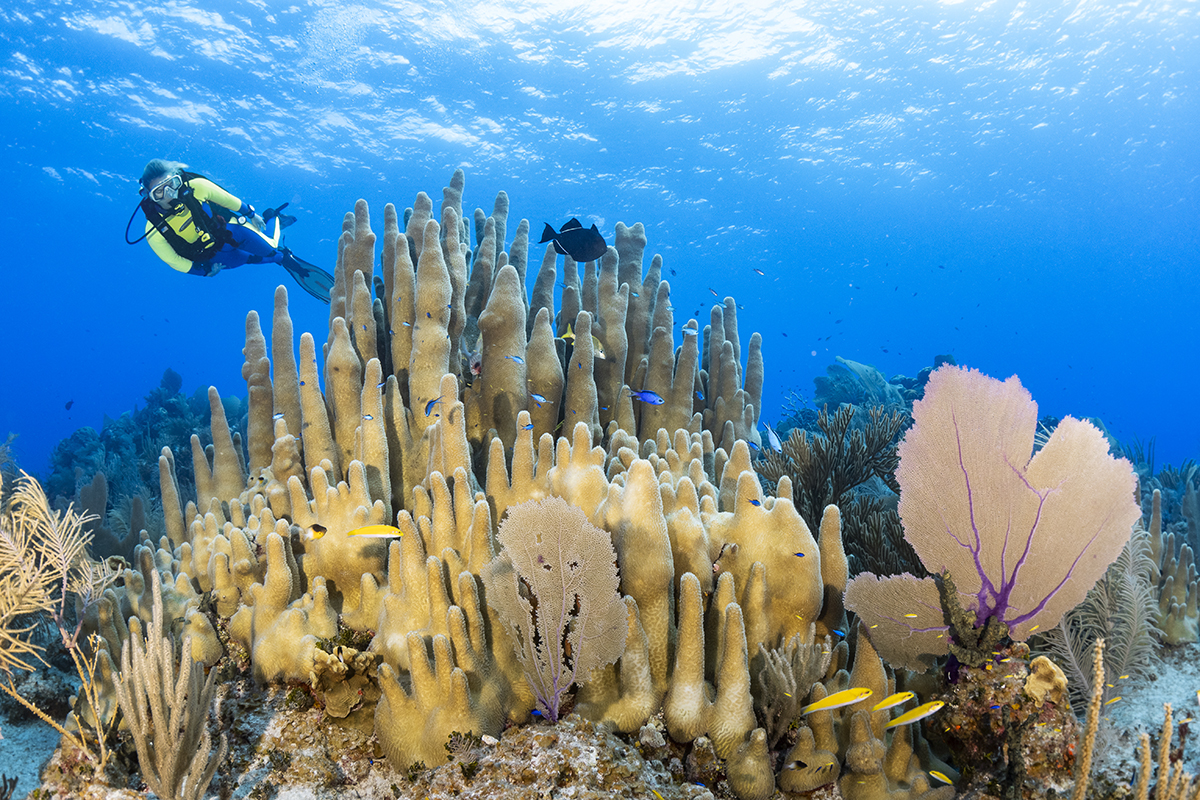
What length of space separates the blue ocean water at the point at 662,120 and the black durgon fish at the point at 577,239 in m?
9.89

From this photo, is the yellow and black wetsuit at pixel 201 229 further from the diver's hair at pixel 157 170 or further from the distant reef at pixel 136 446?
the distant reef at pixel 136 446

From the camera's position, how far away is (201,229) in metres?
4.71

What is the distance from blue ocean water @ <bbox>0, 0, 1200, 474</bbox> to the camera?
24.0m

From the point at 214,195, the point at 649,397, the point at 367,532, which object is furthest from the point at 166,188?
the point at 649,397

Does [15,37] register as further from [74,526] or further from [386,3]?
[74,526]

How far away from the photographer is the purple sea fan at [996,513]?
226cm

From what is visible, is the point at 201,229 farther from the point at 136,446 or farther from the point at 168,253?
the point at 136,446

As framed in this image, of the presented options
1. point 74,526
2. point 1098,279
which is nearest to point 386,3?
point 74,526

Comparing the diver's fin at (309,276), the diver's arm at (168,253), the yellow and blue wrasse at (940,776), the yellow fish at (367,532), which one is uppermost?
the diver's fin at (309,276)

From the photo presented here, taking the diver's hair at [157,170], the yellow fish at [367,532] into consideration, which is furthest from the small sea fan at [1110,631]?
the diver's hair at [157,170]

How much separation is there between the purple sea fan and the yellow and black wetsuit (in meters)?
5.34

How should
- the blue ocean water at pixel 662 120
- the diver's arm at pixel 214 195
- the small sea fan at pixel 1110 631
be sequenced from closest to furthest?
1. the small sea fan at pixel 1110 631
2. the diver's arm at pixel 214 195
3. the blue ocean water at pixel 662 120

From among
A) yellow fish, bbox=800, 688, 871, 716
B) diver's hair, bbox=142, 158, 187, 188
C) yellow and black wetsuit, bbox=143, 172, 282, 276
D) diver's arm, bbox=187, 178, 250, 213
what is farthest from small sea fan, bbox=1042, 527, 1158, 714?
diver's hair, bbox=142, 158, 187, 188

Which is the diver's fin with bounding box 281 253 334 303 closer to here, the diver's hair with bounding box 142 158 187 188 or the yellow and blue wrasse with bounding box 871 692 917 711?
the diver's hair with bounding box 142 158 187 188
